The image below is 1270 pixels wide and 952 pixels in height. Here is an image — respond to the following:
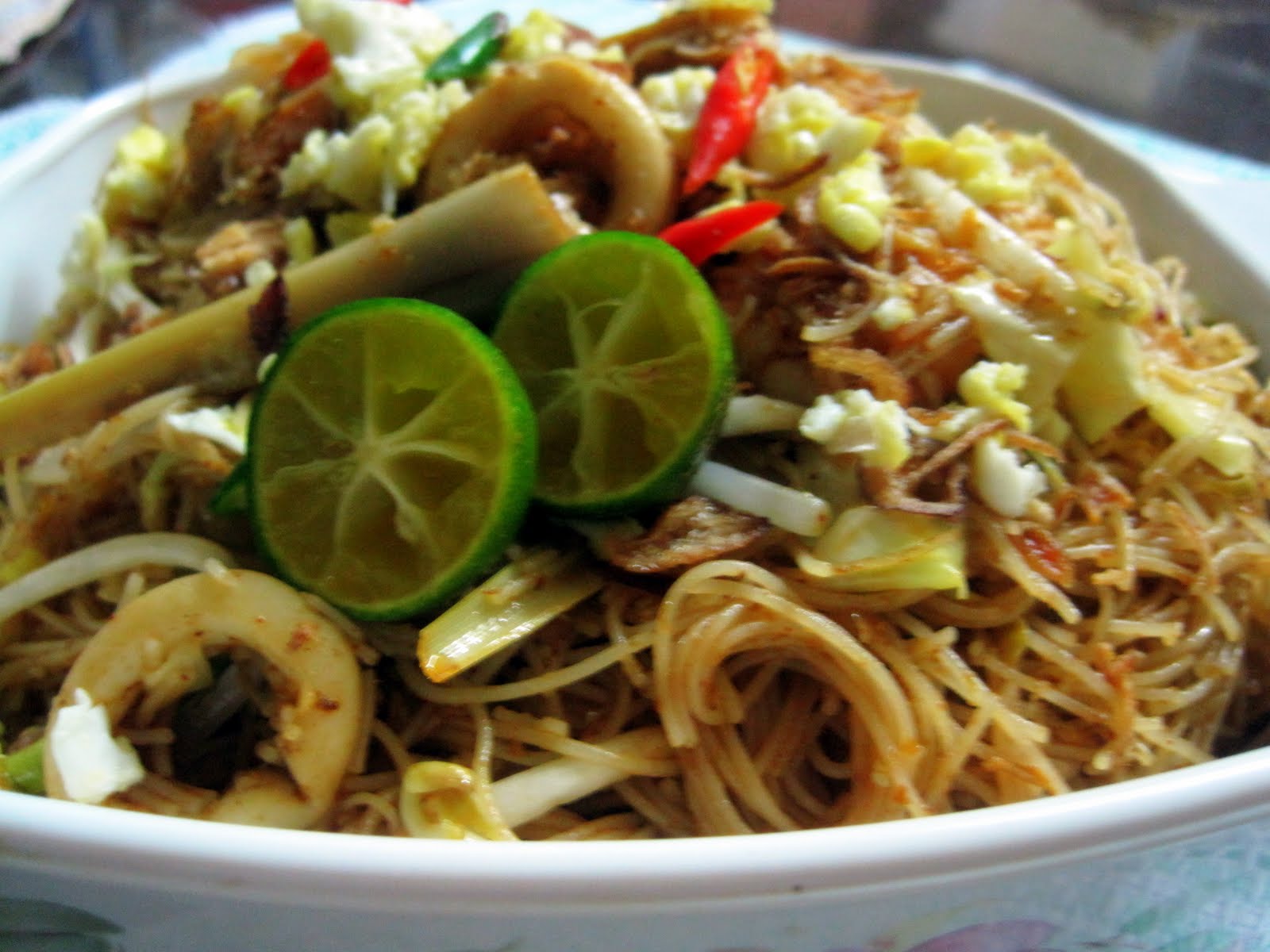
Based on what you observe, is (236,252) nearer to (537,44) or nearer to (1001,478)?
(537,44)

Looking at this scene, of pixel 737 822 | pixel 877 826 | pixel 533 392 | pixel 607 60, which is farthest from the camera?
pixel 607 60

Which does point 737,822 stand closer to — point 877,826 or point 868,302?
point 877,826

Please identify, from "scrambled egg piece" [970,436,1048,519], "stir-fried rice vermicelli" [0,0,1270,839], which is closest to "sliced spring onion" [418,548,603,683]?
"stir-fried rice vermicelli" [0,0,1270,839]

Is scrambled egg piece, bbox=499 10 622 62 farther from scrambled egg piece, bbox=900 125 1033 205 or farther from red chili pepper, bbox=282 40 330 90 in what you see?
scrambled egg piece, bbox=900 125 1033 205

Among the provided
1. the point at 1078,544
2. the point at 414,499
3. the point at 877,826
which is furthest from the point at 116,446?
the point at 1078,544

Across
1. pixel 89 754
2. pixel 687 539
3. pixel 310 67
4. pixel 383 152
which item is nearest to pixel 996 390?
pixel 687 539
